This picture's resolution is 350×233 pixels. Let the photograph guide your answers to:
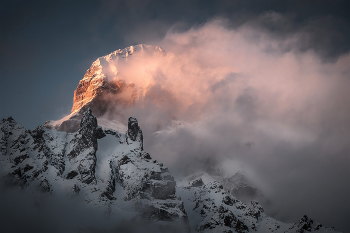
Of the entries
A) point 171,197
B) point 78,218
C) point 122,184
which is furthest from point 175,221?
→ point 78,218

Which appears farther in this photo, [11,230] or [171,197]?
[171,197]

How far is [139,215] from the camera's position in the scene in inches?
6831

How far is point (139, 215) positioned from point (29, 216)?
55.3m

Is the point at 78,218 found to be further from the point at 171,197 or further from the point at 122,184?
the point at 171,197

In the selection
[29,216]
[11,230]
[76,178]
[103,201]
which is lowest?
[11,230]

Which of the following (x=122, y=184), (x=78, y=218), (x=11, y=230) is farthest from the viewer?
(x=122, y=184)

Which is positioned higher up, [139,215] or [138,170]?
[138,170]

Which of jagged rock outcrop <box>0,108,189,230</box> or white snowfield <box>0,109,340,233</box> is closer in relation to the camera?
white snowfield <box>0,109,340,233</box>

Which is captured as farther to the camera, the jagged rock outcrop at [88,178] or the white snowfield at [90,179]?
the jagged rock outcrop at [88,178]

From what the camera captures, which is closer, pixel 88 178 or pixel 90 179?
pixel 90 179

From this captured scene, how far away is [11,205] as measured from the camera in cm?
14988

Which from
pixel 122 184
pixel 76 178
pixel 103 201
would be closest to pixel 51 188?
pixel 76 178

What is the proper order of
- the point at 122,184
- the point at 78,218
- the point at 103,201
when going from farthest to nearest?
the point at 122,184, the point at 103,201, the point at 78,218

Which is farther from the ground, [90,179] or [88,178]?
[88,178]
